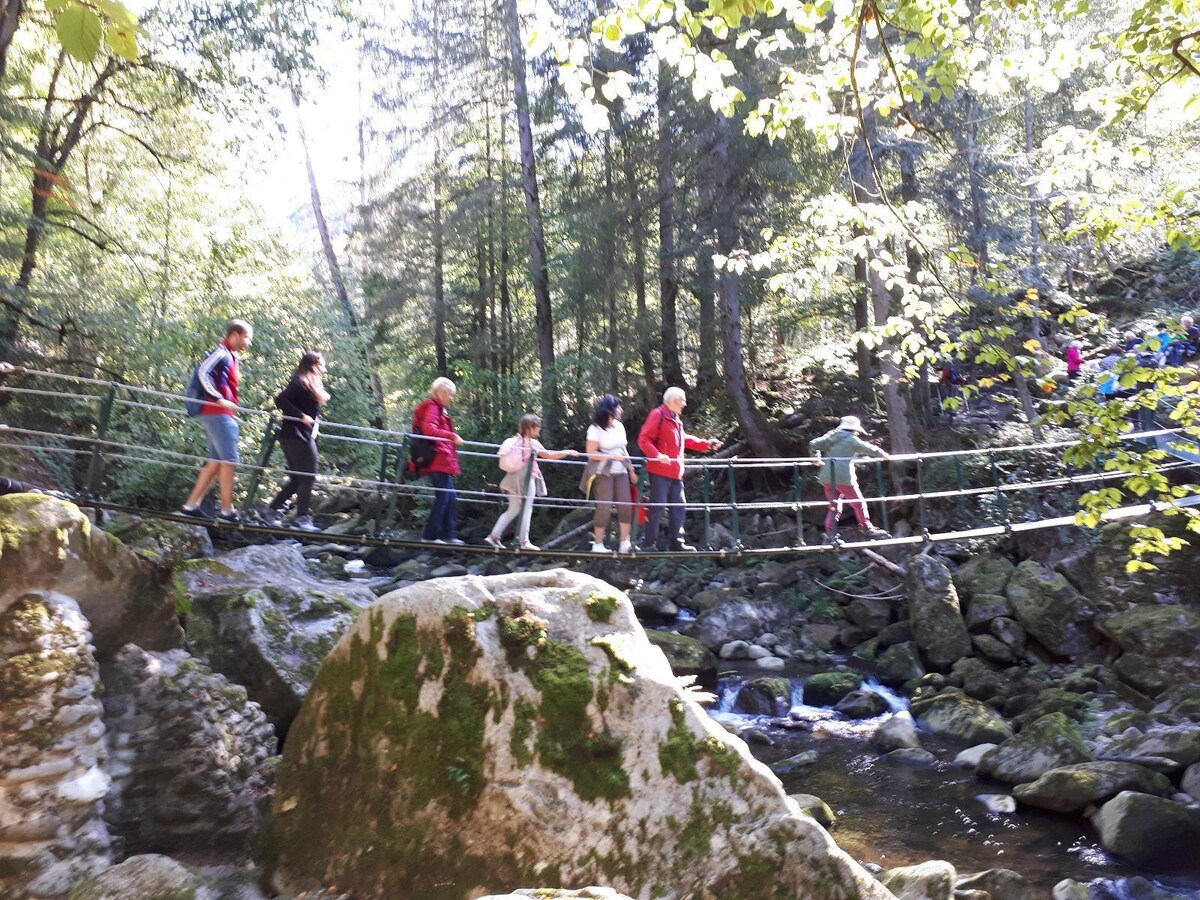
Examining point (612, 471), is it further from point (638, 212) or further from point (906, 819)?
point (638, 212)

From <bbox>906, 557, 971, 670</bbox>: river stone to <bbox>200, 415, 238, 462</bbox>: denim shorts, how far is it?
8.95 metres

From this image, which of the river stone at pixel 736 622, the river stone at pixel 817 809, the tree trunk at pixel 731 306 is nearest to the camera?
the river stone at pixel 817 809

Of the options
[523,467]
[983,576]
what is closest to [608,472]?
[523,467]

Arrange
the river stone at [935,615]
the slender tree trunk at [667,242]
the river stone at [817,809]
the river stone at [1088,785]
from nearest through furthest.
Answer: the river stone at [817,809] → the river stone at [1088,785] → the river stone at [935,615] → the slender tree trunk at [667,242]

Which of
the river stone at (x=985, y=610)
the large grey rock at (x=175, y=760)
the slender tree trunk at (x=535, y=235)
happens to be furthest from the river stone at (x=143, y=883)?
the slender tree trunk at (x=535, y=235)

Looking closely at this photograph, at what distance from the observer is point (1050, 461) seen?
15.1 metres

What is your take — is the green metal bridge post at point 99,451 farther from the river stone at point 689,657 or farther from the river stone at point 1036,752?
the river stone at point 1036,752

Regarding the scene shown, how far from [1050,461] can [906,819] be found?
8617mm

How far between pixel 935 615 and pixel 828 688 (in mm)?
2192

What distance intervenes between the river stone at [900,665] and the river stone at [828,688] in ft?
1.90

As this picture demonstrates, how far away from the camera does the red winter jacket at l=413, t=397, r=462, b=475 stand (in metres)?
7.97

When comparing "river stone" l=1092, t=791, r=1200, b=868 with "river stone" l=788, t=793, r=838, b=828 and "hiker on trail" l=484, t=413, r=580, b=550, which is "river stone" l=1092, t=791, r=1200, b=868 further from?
"hiker on trail" l=484, t=413, r=580, b=550

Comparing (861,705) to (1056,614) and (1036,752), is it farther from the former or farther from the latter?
(1056,614)

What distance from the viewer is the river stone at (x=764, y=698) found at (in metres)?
11.2
